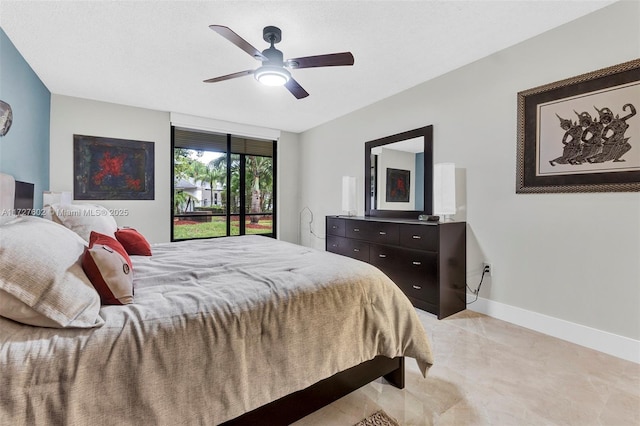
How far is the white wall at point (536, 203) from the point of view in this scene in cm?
204

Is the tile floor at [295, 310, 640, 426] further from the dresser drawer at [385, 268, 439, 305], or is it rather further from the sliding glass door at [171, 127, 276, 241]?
the sliding glass door at [171, 127, 276, 241]

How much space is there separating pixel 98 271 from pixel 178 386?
57cm

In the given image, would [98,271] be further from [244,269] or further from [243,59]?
[243,59]

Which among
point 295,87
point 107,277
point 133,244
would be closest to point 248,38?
point 295,87

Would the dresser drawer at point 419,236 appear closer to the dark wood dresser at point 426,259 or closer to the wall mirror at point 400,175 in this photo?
the dark wood dresser at point 426,259

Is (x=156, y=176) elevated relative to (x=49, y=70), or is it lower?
lower

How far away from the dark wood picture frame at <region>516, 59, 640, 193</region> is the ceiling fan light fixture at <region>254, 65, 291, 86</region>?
2.07 meters

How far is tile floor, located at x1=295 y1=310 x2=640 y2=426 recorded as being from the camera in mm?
1425

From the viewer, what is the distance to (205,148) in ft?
16.0

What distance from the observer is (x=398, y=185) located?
373cm

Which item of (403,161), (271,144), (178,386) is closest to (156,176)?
(271,144)

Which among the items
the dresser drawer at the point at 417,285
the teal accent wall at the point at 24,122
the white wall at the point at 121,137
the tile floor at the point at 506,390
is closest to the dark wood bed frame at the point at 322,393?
the tile floor at the point at 506,390

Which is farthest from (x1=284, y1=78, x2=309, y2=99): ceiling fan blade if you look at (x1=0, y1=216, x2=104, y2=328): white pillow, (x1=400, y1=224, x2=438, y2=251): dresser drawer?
(x1=0, y1=216, x2=104, y2=328): white pillow

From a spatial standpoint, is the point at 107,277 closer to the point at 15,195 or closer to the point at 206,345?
the point at 206,345
